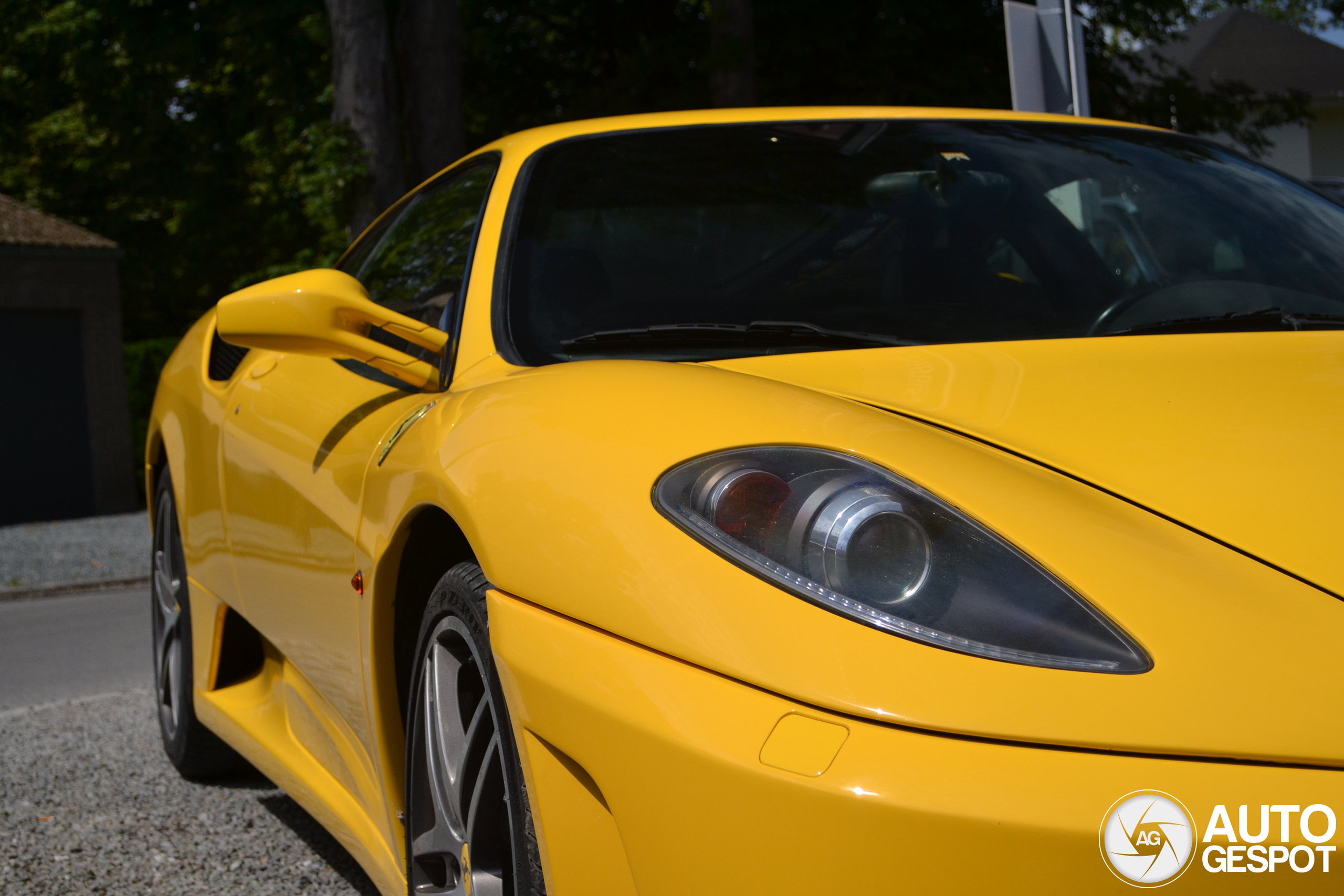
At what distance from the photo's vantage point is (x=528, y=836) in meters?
1.54

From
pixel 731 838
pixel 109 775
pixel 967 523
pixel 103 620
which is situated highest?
pixel 967 523

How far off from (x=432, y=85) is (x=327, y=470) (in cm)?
984

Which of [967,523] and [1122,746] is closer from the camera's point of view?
[1122,746]

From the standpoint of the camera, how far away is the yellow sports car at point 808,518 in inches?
45.8

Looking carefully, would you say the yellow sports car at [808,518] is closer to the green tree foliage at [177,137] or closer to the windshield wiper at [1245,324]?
the windshield wiper at [1245,324]

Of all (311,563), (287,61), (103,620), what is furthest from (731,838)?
(287,61)

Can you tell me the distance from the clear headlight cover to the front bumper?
11 cm

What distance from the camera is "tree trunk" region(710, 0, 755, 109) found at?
12984 mm

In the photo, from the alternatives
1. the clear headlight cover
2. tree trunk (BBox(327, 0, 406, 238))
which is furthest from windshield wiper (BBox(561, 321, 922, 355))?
tree trunk (BBox(327, 0, 406, 238))

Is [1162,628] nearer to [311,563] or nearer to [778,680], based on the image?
[778,680]

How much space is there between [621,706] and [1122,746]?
18.8 inches

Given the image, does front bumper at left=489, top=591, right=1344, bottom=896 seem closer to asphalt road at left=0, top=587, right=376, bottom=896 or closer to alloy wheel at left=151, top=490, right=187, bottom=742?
asphalt road at left=0, top=587, right=376, bottom=896

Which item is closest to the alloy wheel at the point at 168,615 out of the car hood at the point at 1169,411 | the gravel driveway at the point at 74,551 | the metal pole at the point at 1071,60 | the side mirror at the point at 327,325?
the side mirror at the point at 327,325

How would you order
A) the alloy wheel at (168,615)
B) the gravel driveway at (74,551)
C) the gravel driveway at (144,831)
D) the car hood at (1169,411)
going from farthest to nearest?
the gravel driveway at (74,551) → the alloy wheel at (168,615) → the gravel driveway at (144,831) → the car hood at (1169,411)
